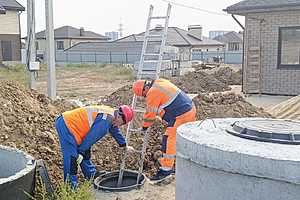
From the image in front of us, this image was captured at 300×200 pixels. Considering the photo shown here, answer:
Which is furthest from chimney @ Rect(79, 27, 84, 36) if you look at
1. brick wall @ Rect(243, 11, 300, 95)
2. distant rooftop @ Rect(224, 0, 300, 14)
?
brick wall @ Rect(243, 11, 300, 95)

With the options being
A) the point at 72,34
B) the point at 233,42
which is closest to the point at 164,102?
the point at 72,34

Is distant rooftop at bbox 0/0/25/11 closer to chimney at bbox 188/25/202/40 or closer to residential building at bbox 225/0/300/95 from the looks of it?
residential building at bbox 225/0/300/95

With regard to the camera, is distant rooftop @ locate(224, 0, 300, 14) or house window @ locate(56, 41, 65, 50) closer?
distant rooftop @ locate(224, 0, 300, 14)

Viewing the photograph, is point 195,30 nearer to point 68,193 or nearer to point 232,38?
point 232,38

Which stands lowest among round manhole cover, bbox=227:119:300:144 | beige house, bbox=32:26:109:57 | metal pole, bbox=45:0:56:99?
round manhole cover, bbox=227:119:300:144

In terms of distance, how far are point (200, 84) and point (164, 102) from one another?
12756 millimetres

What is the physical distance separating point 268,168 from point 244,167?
16 centimetres

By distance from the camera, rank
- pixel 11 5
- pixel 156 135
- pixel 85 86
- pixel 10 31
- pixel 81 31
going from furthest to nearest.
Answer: pixel 81 31, pixel 10 31, pixel 11 5, pixel 85 86, pixel 156 135

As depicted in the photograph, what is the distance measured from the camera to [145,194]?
5277 mm

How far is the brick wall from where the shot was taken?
12.5 m

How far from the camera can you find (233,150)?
275 cm

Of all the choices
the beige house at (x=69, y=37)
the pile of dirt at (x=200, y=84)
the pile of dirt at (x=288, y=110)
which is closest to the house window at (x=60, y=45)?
the beige house at (x=69, y=37)

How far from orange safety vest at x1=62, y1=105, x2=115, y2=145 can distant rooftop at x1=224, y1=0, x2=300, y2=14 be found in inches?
355

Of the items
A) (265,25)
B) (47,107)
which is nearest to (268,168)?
(47,107)
